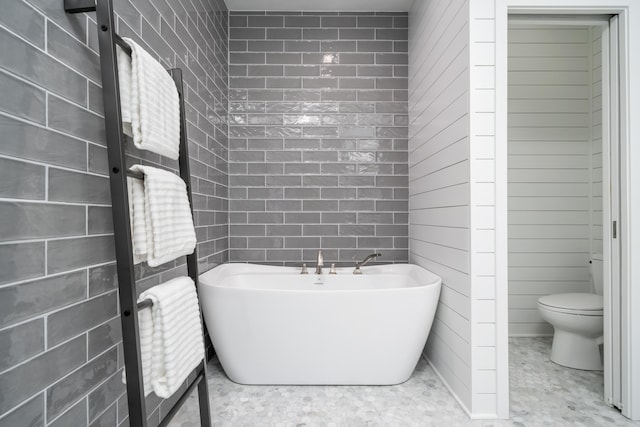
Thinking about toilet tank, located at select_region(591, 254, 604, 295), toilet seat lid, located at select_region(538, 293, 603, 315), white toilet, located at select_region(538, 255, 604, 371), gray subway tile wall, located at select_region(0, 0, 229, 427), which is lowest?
white toilet, located at select_region(538, 255, 604, 371)

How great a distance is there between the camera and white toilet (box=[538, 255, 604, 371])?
96.1 inches

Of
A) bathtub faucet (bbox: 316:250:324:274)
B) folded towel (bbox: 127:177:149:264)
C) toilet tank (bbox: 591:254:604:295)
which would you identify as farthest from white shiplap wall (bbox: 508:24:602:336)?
folded towel (bbox: 127:177:149:264)

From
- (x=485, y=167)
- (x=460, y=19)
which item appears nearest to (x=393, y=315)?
(x=485, y=167)

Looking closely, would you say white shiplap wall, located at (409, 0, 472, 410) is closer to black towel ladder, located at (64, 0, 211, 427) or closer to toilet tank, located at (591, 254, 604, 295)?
toilet tank, located at (591, 254, 604, 295)

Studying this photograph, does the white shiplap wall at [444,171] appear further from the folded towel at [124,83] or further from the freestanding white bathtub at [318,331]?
the folded towel at [124,83]

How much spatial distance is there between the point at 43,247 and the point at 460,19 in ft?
7.17

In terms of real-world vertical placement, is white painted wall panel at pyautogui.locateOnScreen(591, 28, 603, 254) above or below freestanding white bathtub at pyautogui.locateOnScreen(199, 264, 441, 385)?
above

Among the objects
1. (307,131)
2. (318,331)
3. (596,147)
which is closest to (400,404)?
(318,331)

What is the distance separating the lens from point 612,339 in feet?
6.53

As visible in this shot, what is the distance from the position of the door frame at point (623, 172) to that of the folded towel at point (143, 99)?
5.32 feet

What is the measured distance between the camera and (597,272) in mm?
2904

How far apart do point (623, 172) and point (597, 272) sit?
1.34m

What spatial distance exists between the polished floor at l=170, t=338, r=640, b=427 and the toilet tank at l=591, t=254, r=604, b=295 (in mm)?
743

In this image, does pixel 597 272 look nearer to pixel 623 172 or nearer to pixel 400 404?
pixel 623 172
